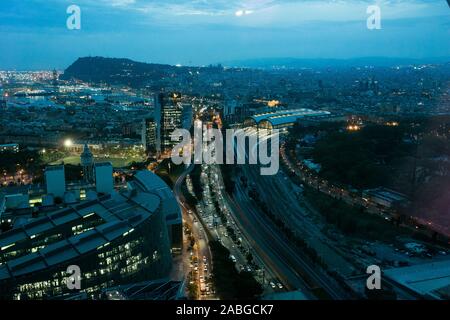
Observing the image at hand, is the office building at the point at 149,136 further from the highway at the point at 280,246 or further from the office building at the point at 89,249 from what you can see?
the office building at the point at 89,249

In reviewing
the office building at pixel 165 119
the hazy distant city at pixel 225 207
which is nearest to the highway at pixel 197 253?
the hazy distant city at pixel 225 207

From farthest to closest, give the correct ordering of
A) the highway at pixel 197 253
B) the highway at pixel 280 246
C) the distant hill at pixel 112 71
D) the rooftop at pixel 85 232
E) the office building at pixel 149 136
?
the distant hill at pixel 112 71
the office building at pixel 149 136
the highway at pixel 197 253
the highway at pixel 280 246
the rooftop at pixel 85 232

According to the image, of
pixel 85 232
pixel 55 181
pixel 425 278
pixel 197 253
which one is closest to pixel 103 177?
pixel 55 181

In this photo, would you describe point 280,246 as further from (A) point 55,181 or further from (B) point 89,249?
(A) point 55,181

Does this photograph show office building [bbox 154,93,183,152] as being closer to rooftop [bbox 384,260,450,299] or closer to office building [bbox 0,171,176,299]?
office building [bbox 0,171,176,299]
